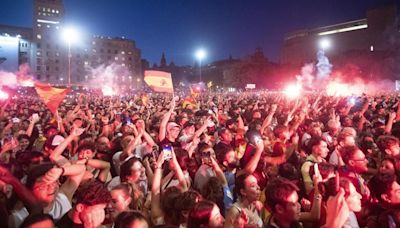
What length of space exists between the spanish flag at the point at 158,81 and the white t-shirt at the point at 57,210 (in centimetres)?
881

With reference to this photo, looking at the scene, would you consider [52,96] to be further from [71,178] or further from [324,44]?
[324,44]

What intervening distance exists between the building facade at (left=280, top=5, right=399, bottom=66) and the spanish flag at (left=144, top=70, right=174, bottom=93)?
60932 mm

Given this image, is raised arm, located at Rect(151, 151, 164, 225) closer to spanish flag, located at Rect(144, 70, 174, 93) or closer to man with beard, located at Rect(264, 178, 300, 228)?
man with beard, located at Rect(264, 178, 300, 228)

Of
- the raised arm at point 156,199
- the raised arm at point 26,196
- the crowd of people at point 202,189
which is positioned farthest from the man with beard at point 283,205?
the raised arm at point 26,196

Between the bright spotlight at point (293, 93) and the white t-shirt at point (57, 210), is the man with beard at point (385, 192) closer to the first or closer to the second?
the white t-shirt at point (57, 210)

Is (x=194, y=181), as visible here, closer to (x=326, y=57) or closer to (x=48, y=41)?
(x=326, y=57)

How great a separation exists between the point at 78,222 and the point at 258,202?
1822 mm

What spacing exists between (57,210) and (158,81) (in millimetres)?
9320

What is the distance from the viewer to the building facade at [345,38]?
71750 millimetres

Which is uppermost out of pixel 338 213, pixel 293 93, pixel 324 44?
pixel 324 44

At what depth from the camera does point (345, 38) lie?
286 feet

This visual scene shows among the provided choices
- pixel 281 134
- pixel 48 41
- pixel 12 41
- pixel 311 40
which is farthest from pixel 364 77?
Answer: pixel 48 41

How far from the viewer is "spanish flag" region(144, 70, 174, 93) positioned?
1277cm

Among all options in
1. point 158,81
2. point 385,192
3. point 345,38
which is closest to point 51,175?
point 385,192
